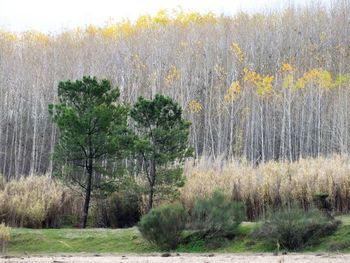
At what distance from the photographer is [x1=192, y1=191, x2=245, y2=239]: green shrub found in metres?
17.3

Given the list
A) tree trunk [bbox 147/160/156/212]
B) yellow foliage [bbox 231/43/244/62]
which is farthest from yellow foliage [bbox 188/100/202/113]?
tree trunk [bbox 147/160/156/212]

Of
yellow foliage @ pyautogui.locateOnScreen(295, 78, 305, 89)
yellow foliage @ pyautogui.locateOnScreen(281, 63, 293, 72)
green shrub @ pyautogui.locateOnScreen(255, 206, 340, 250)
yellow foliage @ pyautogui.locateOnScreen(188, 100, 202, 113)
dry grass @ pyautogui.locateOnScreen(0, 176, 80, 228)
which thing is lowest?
green shrub @ pyautogui.locateOnScreen(255, 206, 340, 250)

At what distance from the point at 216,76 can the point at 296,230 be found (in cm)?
3449

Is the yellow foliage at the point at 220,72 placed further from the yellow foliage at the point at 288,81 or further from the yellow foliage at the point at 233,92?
the yellow foliage at the point at 288,81

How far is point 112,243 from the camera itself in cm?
1805

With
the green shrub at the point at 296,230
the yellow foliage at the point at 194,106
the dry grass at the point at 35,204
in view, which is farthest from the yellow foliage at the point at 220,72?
the green shrub at the point at 296,230

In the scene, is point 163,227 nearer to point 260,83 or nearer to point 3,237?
point 3,237

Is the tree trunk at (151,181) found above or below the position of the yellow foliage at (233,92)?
below

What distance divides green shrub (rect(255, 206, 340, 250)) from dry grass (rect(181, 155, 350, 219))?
4.31 metres

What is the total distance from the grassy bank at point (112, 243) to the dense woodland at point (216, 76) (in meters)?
20.9

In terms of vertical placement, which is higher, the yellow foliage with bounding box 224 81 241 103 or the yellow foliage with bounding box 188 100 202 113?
the yellow foliage with bounding box 224 81 241 103

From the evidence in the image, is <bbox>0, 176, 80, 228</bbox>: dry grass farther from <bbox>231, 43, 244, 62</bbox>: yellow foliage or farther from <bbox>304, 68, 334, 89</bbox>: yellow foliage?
<bbox>231, 43, 244, 62</bbox>: yellow foliage

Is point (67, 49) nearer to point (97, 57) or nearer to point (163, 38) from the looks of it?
point (97, 57)

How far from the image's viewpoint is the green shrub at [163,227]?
56.1ft
